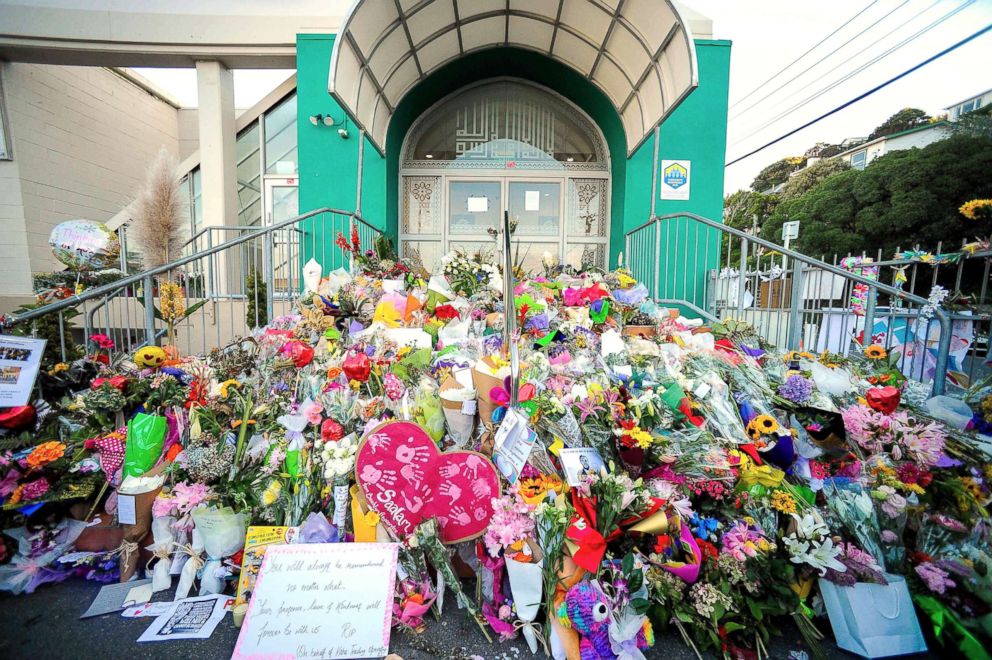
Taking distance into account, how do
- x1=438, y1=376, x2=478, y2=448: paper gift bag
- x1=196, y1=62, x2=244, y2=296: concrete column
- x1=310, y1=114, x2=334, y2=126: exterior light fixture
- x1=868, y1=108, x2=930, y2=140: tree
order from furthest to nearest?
1. x1=868, y1=108, x2=930, y2=140: tree
2. x1=196, y1=62, x2=244, y2=296: concrete column
3. x1=310, y1=114, x2=334, y2=126: exterior light fixture
4. x1=438, y1=376, x2=478, y2=448: paper gift bag

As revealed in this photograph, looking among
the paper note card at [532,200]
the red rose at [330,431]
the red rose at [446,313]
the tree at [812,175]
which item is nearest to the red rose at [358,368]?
the red rose at [330,431]

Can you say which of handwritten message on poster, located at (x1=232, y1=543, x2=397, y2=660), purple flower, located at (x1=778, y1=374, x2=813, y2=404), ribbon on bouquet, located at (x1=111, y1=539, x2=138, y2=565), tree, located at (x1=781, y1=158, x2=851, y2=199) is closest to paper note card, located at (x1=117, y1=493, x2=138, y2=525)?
ribbon on bouquet, located at (x1=111, y1=539, x2=138, y2=565)

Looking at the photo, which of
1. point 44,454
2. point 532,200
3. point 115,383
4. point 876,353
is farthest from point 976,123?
point 44,454

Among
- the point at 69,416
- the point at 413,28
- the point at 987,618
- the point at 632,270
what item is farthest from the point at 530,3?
the point at 987,618

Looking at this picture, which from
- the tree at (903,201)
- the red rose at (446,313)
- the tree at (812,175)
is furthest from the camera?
the tree at (812,175)

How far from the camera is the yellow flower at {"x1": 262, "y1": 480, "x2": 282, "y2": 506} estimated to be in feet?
7.04

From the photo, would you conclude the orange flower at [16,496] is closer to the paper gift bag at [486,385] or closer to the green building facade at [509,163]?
the paper gift bag at [486,385]

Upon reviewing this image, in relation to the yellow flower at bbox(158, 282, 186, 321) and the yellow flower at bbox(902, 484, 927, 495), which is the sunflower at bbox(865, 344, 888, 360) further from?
the yellow flower at bbox(158, 282, 186, 321)

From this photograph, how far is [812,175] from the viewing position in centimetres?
2728

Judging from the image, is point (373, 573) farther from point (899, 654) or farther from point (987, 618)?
point (987, 618)

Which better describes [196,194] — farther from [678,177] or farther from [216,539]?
[678,177]

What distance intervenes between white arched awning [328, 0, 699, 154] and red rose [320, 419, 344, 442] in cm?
362

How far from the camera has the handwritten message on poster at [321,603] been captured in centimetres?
169

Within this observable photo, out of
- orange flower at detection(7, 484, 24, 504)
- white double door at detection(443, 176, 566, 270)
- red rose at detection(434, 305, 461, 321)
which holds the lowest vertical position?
orange flower at detection(7, 484, 24, 504)
